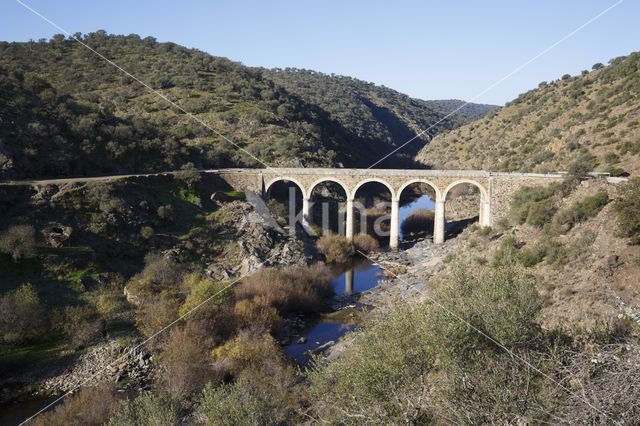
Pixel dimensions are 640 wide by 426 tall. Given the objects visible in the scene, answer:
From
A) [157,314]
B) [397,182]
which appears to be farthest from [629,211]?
[157,314]

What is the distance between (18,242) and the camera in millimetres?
19812

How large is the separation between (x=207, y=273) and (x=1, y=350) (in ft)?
34.6

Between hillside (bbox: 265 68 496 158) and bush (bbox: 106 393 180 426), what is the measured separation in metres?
61.6

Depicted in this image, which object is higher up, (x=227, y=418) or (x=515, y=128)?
(x=515, y=128)

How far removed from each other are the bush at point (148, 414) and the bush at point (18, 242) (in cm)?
1287

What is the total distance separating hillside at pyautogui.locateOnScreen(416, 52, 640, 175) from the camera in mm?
30141

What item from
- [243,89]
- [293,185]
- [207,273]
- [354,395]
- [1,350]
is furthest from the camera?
[243,89]

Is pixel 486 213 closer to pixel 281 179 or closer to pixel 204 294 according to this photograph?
pixel 281 179

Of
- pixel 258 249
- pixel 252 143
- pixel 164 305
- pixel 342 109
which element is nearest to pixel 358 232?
pixel 258 249

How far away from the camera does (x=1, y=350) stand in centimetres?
1566

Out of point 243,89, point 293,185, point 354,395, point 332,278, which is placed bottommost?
point 332,278

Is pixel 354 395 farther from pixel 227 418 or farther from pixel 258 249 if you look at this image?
pixel 258 249

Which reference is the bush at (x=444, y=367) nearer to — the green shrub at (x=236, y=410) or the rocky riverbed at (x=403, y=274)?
the green shrub at (x=236, y=410)

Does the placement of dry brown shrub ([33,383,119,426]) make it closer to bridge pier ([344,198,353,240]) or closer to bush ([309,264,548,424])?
bush ([309,264,548,424])
